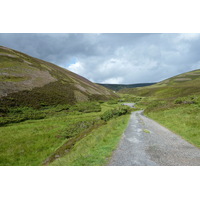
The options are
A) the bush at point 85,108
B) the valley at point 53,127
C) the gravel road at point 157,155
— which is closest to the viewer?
the gravel road at point 157,155

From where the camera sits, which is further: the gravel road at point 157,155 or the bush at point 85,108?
the bush at point 85,108

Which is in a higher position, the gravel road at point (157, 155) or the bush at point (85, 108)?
the bush at point (85, 108)

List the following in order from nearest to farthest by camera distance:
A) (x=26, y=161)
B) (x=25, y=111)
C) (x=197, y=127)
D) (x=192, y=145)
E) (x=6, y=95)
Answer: (x=192, y=145), (x=26, y=161), (x=197, y=127), (x=25, y=111), (x=6, y=95)

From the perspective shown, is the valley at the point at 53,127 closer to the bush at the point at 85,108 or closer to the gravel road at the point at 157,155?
the gravel road at the point at 157,155

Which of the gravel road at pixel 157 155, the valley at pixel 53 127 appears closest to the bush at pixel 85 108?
the valley at pixel 53 127

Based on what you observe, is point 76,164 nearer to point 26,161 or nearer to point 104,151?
point 104,151

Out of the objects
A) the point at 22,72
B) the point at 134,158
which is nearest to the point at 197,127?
the point at 134,158

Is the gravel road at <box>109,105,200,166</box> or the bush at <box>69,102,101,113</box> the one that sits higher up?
the bush at <box>69,102,101,113</box>

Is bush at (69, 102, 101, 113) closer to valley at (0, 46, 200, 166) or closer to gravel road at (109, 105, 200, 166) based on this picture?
valley at (0, 46, 200, 166)

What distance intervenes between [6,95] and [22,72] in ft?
70.8

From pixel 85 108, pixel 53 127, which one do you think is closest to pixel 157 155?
pixel 53 127

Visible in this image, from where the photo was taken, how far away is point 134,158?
799 cm

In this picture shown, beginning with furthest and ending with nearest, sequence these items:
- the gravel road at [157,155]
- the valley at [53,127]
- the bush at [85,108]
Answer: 1. the bush at [85,108]
2. the valley at [53,127]
3. the gravel road at [157,155]

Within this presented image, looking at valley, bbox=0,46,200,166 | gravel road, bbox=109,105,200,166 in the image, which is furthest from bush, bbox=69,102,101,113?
gravel road, bbox=109,105,200,166
